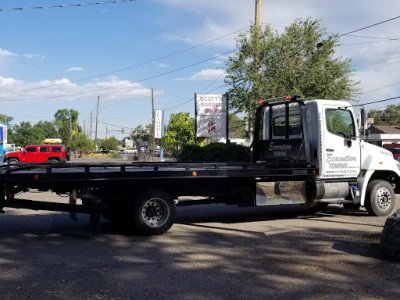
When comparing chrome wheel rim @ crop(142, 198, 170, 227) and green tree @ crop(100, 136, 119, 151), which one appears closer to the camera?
chrome wheel rim @ crop(142, 198, 170, 227)

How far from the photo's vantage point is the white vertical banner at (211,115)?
2383 centimetres

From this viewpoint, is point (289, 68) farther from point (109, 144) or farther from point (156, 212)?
point (109, 144)

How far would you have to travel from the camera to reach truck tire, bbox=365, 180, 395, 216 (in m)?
9.50

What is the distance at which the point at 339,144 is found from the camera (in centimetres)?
910

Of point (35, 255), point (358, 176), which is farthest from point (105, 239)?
point (358, 176)

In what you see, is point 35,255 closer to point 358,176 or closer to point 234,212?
point 234,212

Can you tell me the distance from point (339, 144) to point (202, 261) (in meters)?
4.67


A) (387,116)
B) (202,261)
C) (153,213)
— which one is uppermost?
→ (387,116)

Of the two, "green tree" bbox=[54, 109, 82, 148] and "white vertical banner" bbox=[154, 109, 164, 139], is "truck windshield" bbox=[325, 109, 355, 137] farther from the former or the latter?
"green tree" bbox=[54, 109, 82, 148]

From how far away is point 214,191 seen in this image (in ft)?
27.7

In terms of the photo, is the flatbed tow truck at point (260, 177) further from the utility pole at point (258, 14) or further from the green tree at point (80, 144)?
the green tree at point (80, 144)

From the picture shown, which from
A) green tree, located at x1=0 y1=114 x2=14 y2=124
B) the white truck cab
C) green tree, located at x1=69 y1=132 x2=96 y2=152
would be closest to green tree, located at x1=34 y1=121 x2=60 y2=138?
green tree, located at x1=0 y1=114 x2=14 y2=124

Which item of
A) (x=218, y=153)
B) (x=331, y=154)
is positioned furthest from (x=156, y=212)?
(x=218, y=153)

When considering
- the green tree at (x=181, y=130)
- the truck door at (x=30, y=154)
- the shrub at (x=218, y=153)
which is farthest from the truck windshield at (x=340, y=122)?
the truck door at (x=30, y=154)
